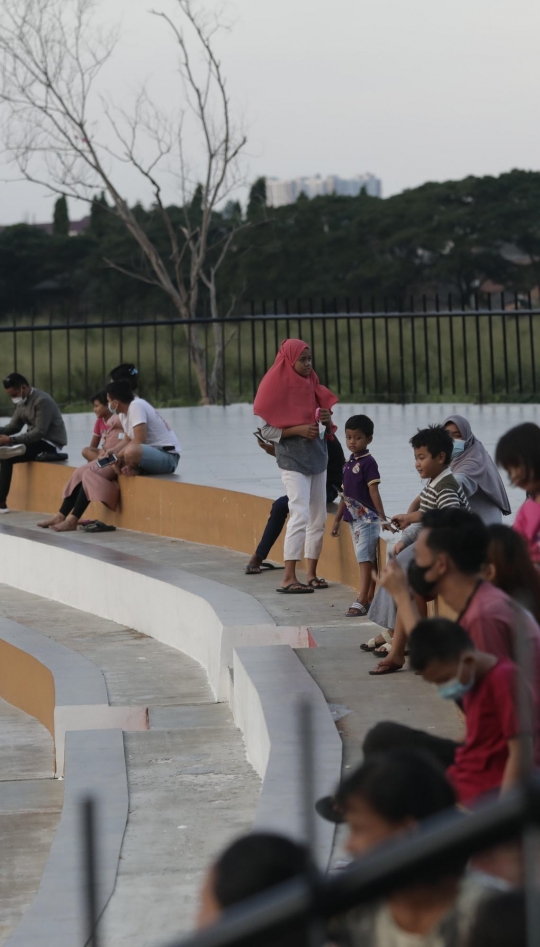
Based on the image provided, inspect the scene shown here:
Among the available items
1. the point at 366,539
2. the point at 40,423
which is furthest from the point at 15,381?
the point at 366,539

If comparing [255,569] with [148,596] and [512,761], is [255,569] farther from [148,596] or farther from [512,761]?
[512,761]

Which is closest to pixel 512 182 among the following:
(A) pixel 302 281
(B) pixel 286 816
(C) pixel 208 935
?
(A) pixel 302 281

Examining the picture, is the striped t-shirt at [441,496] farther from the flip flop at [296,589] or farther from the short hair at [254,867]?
the short hair at [254,867]

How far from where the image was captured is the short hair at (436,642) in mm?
3010

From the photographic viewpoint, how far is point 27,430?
1252cm

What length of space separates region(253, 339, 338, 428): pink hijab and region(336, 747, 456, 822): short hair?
5.91 metres

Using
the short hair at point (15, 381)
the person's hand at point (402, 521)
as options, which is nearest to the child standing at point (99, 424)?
the short hair at point (15, 381)

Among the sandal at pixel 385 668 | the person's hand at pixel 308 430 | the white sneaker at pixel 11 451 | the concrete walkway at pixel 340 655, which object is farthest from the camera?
Answer: the white sneaker at pixel 11 451

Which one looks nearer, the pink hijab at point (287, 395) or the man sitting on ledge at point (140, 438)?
the pink hijab at point (287, 395)

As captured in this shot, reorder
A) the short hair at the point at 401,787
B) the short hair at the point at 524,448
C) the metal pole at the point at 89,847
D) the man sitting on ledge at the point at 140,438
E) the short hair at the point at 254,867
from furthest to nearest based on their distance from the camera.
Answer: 1. the man sitting on ledge at the point at 140,438
2. the short hair at the point at 524,448
3. the short hair at the point at 401,787
4. the short hair at the point at 254,867
5. the metal pole at the point at 89,847

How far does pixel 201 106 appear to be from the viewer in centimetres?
2153

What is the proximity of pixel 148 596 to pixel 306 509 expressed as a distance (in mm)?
1579

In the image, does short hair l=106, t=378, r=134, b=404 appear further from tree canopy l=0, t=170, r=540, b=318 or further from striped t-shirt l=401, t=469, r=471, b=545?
tree canopy l=0, t=170, r=540, b=318

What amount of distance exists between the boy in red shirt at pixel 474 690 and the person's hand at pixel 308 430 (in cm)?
475
